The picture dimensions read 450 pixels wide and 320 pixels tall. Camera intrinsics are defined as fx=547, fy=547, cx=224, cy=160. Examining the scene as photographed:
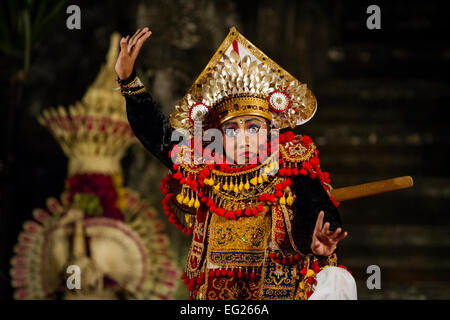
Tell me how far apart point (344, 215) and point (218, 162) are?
2495mm

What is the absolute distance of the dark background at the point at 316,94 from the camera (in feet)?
14.5

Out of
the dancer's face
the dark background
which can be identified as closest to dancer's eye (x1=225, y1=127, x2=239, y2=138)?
the dancer's face

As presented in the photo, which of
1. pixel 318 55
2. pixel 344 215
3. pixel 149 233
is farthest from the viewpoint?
pixel 318 55

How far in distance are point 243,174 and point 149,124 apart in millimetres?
466

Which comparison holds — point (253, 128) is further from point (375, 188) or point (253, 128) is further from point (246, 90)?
point (375, 188)

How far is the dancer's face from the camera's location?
2.30 metres

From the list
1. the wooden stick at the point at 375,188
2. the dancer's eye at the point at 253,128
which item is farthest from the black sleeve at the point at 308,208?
the dancer's eye at the point at 253,128

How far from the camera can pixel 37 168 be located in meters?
5.28

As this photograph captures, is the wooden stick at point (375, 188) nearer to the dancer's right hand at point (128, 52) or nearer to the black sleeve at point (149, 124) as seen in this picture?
the black sleeve at point (149, 124)
